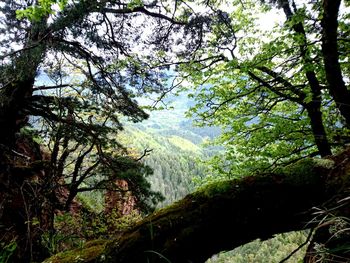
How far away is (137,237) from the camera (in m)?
1.94

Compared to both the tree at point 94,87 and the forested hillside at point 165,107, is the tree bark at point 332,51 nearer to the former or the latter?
the forested hillside at point 165,107

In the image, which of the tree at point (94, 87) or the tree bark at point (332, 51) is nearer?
the tree bark at point (332, 51)

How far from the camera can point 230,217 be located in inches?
77.9

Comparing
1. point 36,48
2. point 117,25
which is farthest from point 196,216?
point 117,25

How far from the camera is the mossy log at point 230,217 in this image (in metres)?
1.91

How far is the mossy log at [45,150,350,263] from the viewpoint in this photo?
75.0 inches

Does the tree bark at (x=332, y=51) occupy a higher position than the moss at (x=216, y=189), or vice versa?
the tree bark at (x=332, y=51)

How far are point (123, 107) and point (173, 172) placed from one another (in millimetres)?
86989

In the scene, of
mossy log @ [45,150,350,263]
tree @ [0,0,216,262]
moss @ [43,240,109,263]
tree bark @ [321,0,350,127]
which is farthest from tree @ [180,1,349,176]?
moss @ [43,240,109,263]

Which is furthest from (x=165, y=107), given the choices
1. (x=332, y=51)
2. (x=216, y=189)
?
(x=216, y=189)

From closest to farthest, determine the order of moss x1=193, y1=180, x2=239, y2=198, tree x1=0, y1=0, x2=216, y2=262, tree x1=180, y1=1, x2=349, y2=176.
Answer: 1. moss x1=193, y1=180, x2=239, y2=198
2. tree x1=0, y1=0, x2=216, y2=262
3. tree x1=180, y1=1, x2=349, y2=176

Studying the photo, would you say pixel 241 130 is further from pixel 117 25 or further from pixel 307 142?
pixel 117 25

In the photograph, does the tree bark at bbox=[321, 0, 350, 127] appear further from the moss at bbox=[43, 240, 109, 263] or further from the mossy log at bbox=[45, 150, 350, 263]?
the moss at bbox=[43, 240, 109, 263]

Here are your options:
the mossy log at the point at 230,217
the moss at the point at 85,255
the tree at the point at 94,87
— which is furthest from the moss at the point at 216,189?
the tree at the point at 94,87
